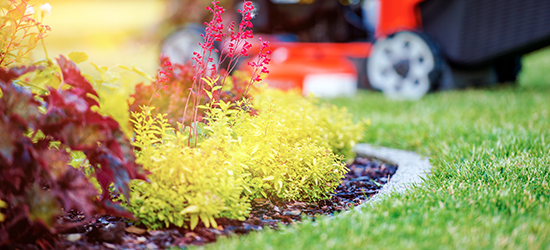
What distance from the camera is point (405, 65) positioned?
5.73 m

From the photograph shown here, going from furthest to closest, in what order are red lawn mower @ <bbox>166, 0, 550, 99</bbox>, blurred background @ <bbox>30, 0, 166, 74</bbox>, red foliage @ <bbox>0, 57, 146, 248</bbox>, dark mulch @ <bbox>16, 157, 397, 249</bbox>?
blurred background @ <bbox>30, 0, 166, 74</bbox> < red lawn mower @ <bbox>166, 0, 550, 99</bbox> < dark mulch @ <bbox>16, 157, 397, 249</bbox> < red foliage @ <bbox>0, 57, 146, 248</bbox>

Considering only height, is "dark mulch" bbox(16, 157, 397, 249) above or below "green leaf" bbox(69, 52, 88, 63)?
below

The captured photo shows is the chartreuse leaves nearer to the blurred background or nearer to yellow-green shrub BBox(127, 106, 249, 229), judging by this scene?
yellow-green shrub BBox(127, 106, 249, 229)

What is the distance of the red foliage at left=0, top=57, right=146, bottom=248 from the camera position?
1481 millimetres

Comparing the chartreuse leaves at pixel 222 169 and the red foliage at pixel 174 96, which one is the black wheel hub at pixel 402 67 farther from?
the red foliage at pixel 174 96

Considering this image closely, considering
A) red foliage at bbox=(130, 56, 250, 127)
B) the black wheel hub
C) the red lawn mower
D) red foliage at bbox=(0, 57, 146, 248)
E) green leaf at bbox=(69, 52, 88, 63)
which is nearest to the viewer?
red foliage at bbox=(0, 57, 146, 248)

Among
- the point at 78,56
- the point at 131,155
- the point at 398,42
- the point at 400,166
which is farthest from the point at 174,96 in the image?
the point at 398,42

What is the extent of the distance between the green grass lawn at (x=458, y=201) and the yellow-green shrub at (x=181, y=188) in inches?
8.0

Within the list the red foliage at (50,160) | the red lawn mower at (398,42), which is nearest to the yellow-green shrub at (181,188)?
the red foliage at (50,160)

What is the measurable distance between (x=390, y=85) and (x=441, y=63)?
78cm

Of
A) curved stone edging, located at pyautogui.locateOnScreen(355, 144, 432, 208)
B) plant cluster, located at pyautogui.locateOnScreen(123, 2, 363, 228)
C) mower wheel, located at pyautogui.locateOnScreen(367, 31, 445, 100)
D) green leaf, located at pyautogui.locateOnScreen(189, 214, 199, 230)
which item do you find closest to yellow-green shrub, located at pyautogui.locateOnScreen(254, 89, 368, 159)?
plant cluster, located at pyautogui.locateOnScreen(123, 2, 363, 228)

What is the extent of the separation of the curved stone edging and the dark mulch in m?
0.13

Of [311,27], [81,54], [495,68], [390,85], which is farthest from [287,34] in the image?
[81,54]

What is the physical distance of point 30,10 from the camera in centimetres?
193
